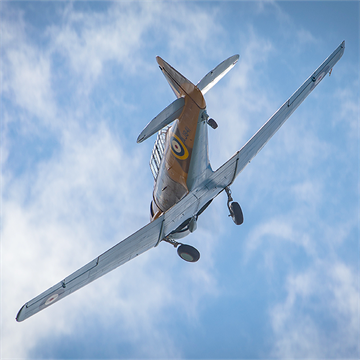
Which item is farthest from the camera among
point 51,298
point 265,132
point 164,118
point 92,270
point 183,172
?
point 265,132

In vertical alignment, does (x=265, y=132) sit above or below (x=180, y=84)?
below

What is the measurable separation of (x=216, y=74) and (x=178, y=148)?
13.4 ft

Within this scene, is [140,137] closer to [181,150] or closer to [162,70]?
[181,150]

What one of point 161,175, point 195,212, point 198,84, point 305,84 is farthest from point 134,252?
point 305,84

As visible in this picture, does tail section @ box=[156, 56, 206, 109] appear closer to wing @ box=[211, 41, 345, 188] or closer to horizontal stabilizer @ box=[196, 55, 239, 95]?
horizontal stabilizer @ box=[196, 55, 239, 95]

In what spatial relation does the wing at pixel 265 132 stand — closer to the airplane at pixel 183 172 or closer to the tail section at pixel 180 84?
the airplane at pixel 183 172

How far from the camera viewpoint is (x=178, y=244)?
1914cm

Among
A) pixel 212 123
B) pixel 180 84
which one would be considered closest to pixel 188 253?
pixel 212 123

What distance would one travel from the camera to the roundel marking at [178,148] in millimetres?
19812

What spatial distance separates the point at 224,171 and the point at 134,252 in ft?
18.1

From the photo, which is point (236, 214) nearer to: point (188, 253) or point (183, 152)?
point (188, 253)

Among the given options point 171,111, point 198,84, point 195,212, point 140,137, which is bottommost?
point 195,212

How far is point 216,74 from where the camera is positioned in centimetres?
2075

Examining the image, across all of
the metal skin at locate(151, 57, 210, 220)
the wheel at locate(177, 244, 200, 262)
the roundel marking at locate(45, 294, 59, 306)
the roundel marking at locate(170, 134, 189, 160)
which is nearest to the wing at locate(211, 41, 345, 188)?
the metal skin at locate(151, 57, 210, 220)
